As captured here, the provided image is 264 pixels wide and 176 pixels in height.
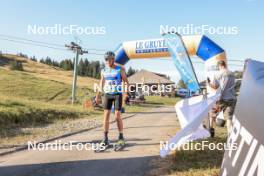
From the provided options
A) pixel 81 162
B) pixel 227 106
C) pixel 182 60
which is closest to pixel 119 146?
pixel 81 162

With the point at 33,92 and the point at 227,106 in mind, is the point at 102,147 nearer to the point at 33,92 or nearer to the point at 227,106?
the point at 227,106

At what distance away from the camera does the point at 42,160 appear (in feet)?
22.5

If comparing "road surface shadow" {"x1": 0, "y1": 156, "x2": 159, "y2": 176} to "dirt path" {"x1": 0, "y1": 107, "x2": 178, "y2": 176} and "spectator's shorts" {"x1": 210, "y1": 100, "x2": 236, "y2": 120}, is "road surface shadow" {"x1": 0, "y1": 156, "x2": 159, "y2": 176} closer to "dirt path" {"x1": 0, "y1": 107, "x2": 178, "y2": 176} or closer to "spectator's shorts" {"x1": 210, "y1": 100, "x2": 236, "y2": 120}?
"dirt path" {"x1": 0, "y1": 107, "x2": 178, "y2": 176}

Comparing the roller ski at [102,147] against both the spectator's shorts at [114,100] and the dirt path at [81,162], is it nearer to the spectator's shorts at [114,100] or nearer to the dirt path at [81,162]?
the dirt path at [81,162]

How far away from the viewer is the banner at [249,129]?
2402 millimetres

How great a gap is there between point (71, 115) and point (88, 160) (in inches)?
456

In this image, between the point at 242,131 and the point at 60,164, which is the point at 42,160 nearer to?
the point at 60,164

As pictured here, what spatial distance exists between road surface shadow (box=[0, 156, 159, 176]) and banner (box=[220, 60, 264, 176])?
10.1ft

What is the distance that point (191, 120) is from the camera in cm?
403

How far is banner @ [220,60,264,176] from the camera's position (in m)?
2.40

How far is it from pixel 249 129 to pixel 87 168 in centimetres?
410

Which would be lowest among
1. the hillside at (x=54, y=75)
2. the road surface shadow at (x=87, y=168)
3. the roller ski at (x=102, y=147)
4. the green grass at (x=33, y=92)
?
the road surface shadow at (x=87, y=168)

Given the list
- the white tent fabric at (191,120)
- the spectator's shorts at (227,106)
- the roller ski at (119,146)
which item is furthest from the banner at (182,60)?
the white tent fabric at (191,120)

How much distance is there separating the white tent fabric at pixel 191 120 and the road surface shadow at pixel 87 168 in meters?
1.28
